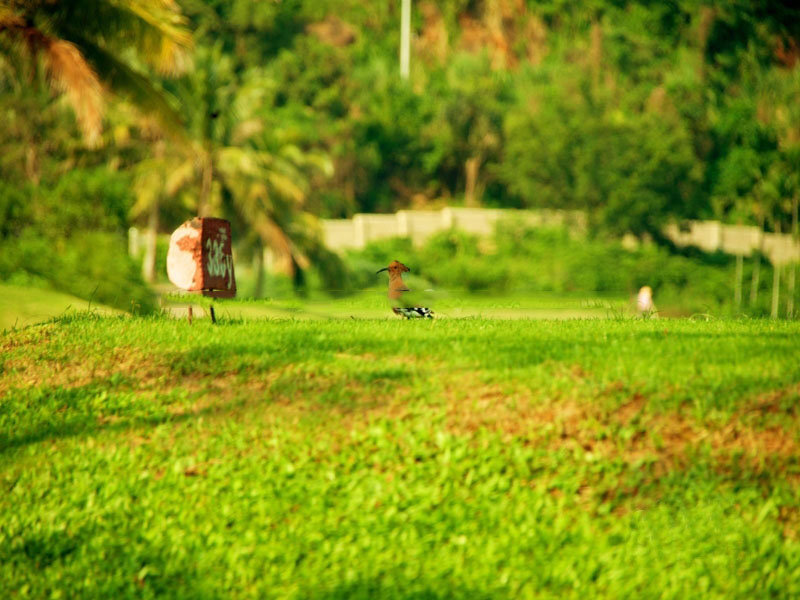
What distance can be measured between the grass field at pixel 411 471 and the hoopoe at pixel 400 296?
144 cm

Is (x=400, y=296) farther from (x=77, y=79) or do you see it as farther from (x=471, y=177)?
(x=471, y=177)

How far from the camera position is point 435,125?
68.5 meters

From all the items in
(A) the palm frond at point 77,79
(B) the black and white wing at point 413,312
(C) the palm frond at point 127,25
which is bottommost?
(B) the black and white wing at point 413,312

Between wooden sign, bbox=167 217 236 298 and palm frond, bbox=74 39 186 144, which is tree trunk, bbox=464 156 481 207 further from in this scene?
wooden sign, bbox=167 217 236 298

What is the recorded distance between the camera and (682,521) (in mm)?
7586

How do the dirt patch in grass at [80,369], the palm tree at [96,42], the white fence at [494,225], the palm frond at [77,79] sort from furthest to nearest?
the white fence at [494,225], the palm tree at [96,42], the palm frond at [77,79], the dirt patch in grass at [80,369]

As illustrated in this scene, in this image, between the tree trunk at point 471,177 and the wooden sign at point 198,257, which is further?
the tree trunk at point 471,177

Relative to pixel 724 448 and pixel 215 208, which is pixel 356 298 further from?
pixel 215 208

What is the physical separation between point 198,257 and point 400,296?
2218 mm

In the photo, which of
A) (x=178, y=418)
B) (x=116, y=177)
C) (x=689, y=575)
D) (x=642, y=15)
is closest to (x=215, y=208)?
(x=116, y=177)

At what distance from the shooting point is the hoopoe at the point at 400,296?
11.7 m

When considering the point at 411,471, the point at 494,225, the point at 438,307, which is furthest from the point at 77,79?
the point at 494,225

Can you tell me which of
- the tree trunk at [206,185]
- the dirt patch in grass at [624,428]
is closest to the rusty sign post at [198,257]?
the dirt patch in grass at [624,428]

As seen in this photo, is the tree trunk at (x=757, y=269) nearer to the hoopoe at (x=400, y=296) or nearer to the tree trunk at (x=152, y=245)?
the tree trunk at (x=152, y=245)
